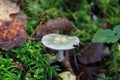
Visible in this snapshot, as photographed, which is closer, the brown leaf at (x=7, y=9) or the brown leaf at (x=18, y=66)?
the brown leaf at (x=18, y=66)

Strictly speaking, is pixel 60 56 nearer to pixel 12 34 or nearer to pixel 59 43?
pixel 59 43

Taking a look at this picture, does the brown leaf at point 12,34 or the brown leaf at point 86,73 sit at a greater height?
the brown leaf at point 12,34

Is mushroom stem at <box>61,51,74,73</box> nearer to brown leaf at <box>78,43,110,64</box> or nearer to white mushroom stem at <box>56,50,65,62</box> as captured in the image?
white mushroom stem at <box>56,50,65,62</box>

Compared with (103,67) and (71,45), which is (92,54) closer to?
(103,67)

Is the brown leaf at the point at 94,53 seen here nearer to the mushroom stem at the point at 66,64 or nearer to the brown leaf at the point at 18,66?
the mushroom stem at the point at 66,64

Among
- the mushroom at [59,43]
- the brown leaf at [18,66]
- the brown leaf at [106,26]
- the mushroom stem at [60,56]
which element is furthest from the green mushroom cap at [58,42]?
the brown leaf at [106,26]

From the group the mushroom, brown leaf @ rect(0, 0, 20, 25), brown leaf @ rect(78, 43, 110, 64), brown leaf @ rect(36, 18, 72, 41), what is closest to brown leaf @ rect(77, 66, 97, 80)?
brown leaf @ rect(78, 43, 110, 64)

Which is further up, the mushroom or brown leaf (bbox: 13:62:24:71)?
the mushroom
